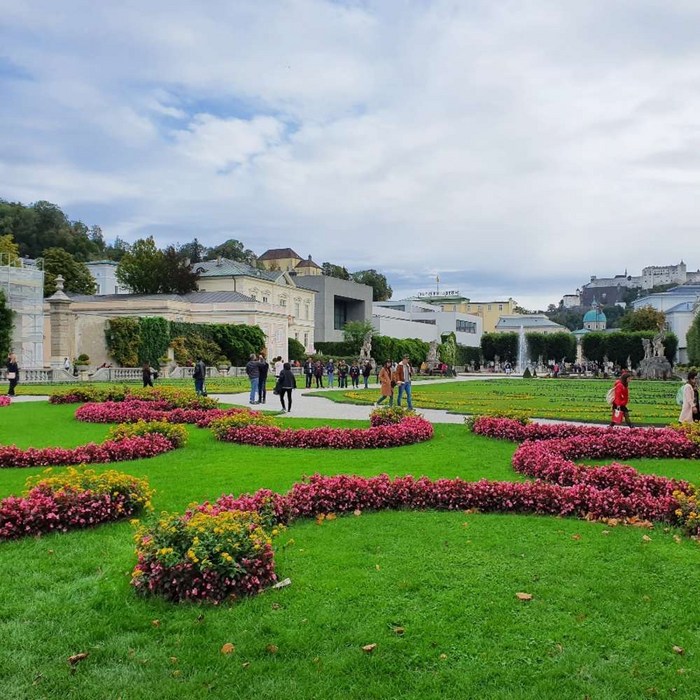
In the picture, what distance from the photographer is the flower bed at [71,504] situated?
6.60m

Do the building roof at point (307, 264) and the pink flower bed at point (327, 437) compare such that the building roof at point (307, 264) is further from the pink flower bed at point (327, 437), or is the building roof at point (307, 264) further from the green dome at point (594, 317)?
the pink flower bed at point (327, 437)

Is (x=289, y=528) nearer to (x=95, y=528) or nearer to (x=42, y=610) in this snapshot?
(x=95, y=528)

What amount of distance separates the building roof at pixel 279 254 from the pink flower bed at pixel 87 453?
4636 inches

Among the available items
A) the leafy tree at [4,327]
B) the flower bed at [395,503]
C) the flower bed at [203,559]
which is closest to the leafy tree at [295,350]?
the leafy tree at [4,327]

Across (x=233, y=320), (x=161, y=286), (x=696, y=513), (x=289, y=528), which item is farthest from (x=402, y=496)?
(x=161, y=286)

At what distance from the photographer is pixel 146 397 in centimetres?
1991

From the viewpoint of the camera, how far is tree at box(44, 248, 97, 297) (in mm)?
64938

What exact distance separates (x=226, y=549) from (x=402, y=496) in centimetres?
292

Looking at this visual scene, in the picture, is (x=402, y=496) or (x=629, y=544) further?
(x=402, y=496)

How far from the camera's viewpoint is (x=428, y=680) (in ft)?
13.0

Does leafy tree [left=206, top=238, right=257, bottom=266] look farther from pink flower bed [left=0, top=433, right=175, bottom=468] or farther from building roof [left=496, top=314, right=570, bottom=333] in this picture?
pink flower bed [left=0, top=433, right=175, bottom=468]

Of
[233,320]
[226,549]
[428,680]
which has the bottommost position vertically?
[428,680]

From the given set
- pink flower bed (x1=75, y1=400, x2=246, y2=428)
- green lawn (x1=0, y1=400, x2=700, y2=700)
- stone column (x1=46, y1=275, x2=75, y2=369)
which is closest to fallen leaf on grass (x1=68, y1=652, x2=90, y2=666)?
green lawn (x1=0, y1=400, x2=700, y2=700)

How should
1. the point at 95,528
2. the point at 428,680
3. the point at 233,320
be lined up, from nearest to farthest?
the point at 428,680 → the point at 95,528 → the point at 233,320
